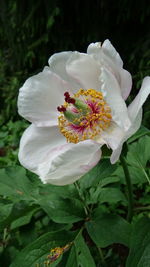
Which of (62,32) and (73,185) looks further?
(62,32)

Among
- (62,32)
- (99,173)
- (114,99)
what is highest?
(114,99)

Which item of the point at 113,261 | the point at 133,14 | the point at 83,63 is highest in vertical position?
the point at 83,63

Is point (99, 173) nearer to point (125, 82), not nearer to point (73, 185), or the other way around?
point (73, 185)

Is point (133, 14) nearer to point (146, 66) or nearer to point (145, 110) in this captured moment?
point (146, 66)

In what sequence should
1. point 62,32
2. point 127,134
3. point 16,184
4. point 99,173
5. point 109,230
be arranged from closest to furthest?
1. point 127,134
2. point 109,230
3. point 99,173
4. point 16,184
5. point 62,32

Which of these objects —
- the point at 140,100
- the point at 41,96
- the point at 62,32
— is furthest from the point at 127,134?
the point at 62,32

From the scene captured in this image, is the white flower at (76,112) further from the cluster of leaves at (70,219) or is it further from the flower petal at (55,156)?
the cluster of leaves at (70,219)

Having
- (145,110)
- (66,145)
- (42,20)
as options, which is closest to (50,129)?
(66,145)

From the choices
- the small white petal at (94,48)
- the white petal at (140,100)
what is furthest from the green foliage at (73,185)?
the small white petal at (94,48)
